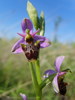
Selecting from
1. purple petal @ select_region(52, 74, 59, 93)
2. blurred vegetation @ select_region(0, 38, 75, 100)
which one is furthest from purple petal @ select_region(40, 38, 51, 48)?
blurred vegetation @ select_region(0, 38, 75, 100)

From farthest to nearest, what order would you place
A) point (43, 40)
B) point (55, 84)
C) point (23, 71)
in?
point (23, 71), point (43, 40), point (55, 84)

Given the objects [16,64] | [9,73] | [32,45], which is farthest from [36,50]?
[16,64]

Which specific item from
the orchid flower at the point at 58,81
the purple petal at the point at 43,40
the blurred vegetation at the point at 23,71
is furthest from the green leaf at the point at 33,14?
the blurred vegetation at the point at 23,71

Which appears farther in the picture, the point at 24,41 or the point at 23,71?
the point at 23,71

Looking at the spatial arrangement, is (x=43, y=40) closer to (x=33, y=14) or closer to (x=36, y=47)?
(x=36, y=47)

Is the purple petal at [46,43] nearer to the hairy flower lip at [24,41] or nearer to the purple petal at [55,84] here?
the hairy flower lip at [24,41]

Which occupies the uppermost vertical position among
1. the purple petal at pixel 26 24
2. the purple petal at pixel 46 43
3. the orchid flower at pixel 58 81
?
the purple petal at pixel 26 24

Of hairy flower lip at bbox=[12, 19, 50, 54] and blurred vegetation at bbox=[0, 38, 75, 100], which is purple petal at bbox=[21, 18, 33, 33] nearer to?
hairy flower lip at bbox=[12, 19, 50, 54]

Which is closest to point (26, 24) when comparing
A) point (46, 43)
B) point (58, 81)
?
point (46, 43)
